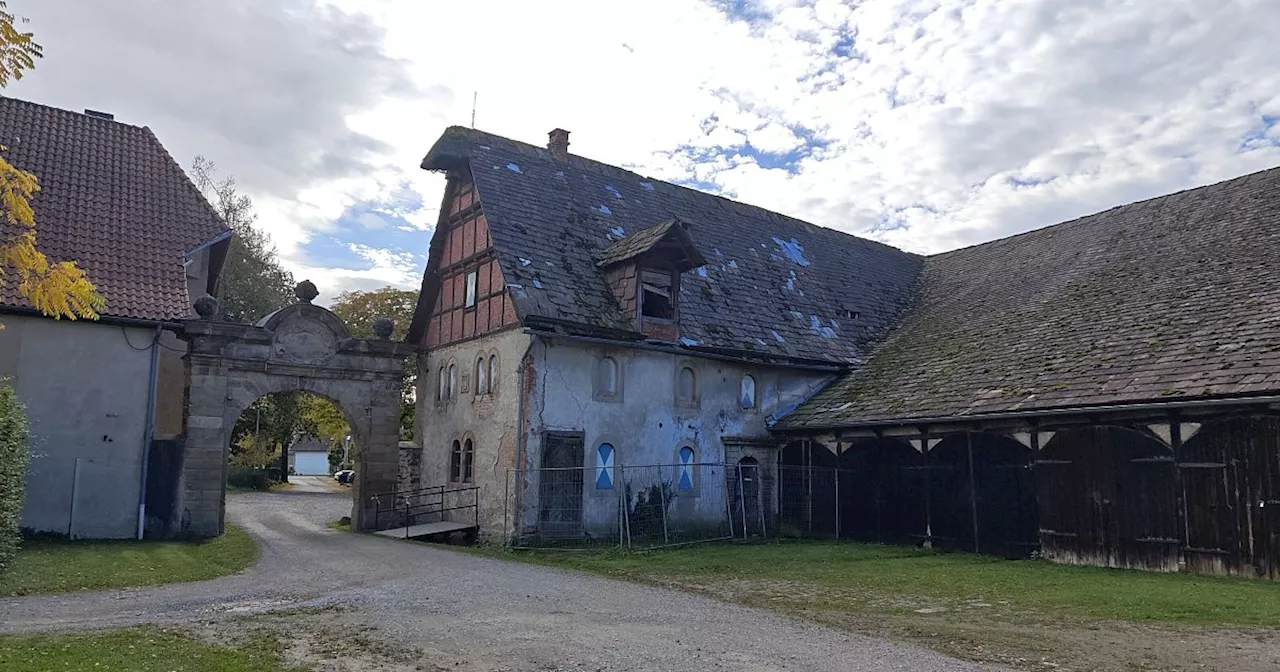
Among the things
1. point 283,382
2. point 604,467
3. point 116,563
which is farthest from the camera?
point 283,382

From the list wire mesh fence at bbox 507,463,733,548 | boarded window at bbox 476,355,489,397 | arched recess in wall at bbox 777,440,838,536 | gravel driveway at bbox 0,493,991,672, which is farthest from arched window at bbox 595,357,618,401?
gravel driveway at bbox 0,493,991,672

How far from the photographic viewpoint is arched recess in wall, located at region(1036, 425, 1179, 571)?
15953 mm

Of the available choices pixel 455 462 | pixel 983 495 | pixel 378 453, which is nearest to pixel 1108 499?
pixel 983 495

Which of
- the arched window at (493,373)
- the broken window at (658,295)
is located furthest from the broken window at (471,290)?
the broken window at (658,295)

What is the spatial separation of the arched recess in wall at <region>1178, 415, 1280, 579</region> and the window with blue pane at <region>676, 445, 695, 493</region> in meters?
10.5

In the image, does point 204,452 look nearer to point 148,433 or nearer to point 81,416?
point 148,433

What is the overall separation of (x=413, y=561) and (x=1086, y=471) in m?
12.3

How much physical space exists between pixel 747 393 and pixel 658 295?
375 cm

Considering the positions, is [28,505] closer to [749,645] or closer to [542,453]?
[542,453]

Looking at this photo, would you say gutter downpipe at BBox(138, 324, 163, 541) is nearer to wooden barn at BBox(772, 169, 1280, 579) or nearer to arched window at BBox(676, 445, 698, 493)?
arched window at BBox(676, 445, 698, 493)

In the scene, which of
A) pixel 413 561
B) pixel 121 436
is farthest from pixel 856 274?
pixel 121 436

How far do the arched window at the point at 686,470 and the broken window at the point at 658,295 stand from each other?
3.30 meters

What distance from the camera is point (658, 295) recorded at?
22.4 metres

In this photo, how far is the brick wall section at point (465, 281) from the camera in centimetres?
2194
